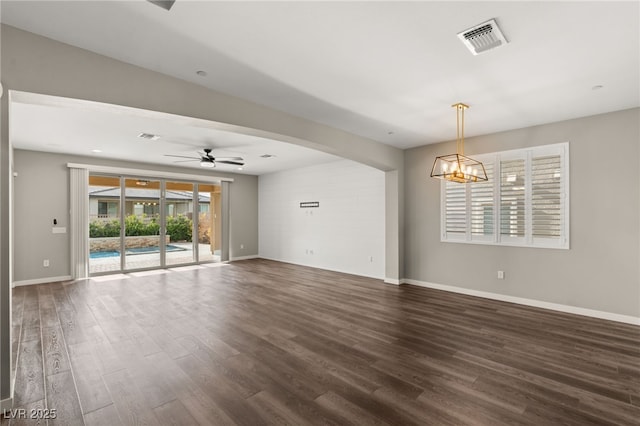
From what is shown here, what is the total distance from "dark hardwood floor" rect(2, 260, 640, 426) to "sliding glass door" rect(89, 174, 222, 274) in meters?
2.39

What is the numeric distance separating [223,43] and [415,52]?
5.43 ft

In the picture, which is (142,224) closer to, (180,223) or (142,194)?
(142,194)

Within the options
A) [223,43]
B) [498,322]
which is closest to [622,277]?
[498,322]

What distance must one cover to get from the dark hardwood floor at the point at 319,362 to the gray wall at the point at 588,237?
41 centimetres

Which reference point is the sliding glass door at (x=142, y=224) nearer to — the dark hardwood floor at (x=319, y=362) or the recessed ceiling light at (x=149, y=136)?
the dark hardwood floor at (x=319, y=362)

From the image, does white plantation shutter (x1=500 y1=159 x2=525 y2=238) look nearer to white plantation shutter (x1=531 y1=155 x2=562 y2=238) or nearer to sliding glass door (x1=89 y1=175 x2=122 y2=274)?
white plantation shutter (x1=531 y1=155 x2=562 y2=238)

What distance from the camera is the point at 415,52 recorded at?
261 centimetres

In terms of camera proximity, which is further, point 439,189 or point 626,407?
point 439,189

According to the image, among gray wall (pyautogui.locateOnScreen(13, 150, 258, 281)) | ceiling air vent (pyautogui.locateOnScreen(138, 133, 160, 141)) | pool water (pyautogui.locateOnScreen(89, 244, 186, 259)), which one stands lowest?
pool water (pyautogui.locateOnScreen(89, 244, 186, 259))

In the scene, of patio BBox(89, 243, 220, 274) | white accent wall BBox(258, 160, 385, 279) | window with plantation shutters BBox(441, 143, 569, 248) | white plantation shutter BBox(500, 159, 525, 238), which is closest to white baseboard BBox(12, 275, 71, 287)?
patio BBox(89, 243, 220, 274)

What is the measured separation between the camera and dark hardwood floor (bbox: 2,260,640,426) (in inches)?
85.4

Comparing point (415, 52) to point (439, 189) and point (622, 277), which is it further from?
point (622, 277)

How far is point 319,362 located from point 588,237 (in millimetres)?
4252

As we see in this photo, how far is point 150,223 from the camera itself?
26.1 ft
